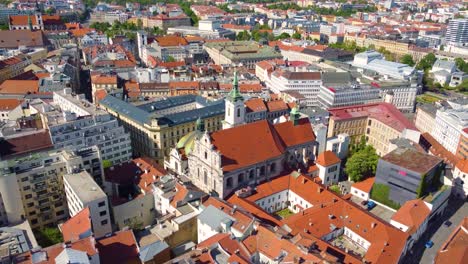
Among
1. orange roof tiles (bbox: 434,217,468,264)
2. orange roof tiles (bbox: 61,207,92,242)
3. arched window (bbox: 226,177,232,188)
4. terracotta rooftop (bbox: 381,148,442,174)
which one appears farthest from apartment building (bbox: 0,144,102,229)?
orange roof tiles (bbox: 434,217,468,264)

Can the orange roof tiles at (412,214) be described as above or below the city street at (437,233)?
above

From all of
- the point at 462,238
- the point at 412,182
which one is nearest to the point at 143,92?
the point at 412,182

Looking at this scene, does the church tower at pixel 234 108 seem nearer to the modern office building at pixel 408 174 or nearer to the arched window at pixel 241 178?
the arched window at pixel 241 178

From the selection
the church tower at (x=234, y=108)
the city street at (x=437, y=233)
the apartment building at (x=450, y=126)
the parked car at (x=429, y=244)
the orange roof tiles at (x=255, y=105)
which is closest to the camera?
the city street at (x=437, y=233)

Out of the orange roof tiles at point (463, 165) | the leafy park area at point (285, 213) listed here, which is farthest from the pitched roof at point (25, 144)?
the orange roof tiles at point (463, 165)

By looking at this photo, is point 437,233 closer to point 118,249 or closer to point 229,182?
point 229,182

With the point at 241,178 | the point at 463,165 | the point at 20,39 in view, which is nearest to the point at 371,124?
the point at 463,165

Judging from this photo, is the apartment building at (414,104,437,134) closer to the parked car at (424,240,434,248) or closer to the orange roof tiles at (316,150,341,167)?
the orange roof tiles at (316,150,341,167)
